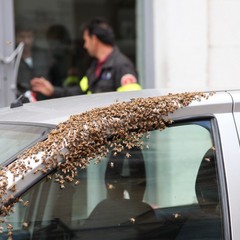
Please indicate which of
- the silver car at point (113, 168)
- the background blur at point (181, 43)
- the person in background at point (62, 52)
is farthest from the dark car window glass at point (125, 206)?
the person in background at point (62, 52)

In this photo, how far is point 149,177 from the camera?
117 inches

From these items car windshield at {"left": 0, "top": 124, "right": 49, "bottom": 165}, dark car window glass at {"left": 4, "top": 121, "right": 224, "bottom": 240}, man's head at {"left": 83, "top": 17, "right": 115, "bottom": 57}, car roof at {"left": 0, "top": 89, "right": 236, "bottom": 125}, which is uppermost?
man's head at {"left": 83, "top": 17, "right": 115, "bottom": 57}

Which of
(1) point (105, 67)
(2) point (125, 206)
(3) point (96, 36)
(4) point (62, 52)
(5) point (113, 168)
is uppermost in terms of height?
(3) point (96, 36)

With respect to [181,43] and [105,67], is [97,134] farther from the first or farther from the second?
[181,43]

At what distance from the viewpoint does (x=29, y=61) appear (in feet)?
22.8

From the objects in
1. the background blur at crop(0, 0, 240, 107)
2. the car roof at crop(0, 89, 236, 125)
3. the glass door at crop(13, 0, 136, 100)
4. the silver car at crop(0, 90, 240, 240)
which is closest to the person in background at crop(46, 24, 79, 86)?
the glass door at crop(13, 0, 136, 100)

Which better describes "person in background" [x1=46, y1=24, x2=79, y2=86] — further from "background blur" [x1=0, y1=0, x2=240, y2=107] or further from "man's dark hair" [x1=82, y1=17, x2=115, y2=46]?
"man's dark hair" [x1=82, y1=17, x2=115, y2=46]

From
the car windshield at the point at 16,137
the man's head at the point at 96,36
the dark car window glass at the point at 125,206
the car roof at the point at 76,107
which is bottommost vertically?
the dark car window glass at the point at 125,206

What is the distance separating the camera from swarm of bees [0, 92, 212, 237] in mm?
2367

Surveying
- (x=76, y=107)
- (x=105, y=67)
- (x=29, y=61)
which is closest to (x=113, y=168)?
(x=76, y=107)

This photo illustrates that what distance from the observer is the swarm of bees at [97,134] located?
237cm

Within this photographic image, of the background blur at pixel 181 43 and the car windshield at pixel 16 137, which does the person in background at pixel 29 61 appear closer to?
the background blur at pixel 181 43

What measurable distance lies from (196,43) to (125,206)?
4167 mm

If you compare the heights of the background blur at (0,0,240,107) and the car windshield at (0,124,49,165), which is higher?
the background blur at (0,0,240,107)
